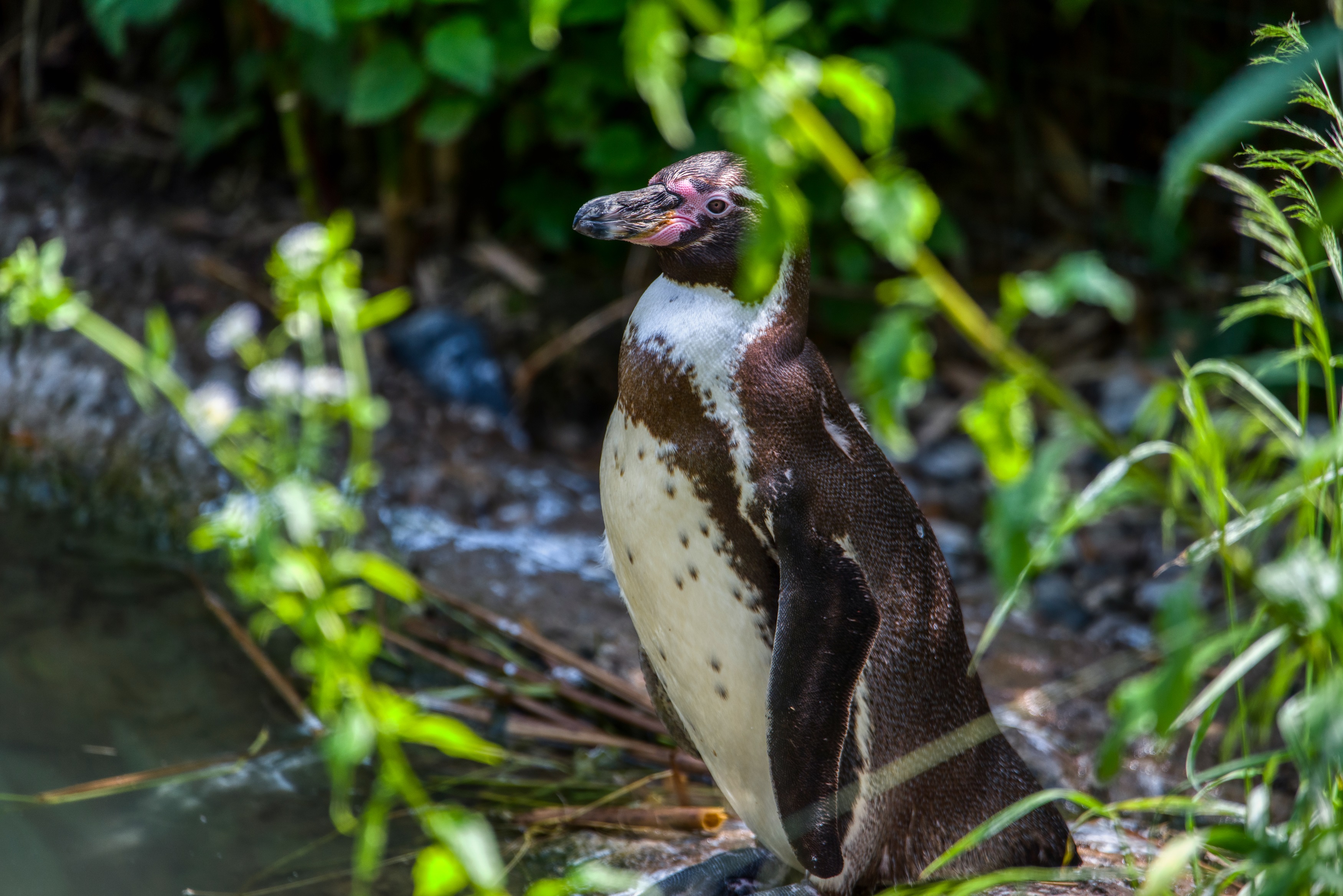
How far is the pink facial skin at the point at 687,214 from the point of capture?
1.63 metres

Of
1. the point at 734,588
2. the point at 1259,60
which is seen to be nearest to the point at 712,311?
the point at 734,588

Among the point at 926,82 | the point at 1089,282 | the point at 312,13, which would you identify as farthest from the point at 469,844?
the point at 926,82

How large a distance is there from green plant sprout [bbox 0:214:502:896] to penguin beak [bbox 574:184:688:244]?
27cm

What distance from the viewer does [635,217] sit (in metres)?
1.62

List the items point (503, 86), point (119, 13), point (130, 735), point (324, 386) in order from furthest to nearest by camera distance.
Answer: point (503, 86) < point (119, 13) < point (130, 735) < point (324, 386)

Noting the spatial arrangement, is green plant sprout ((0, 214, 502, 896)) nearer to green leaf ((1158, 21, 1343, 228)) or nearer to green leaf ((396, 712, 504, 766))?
green leaf ((396, 712, 504, 766))

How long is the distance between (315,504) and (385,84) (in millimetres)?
2319

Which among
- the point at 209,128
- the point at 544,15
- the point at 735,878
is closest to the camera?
the point at 544,15

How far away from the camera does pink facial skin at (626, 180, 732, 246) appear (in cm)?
163

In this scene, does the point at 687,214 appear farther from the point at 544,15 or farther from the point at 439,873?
the point at 439,873

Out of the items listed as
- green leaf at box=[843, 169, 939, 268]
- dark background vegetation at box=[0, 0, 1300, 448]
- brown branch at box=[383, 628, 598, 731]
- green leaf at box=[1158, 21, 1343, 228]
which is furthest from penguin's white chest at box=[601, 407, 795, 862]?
dark background vegetation at box=[0, 0, 1300, 448]

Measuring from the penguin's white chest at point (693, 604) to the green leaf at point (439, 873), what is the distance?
664mm

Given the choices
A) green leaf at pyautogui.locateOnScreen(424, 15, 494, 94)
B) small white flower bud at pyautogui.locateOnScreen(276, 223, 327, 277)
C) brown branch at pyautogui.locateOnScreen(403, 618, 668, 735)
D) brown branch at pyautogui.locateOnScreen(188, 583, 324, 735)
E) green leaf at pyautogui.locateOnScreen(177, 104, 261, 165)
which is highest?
small white flower bud at pyautogui.locateOnScreen(276, 223, 327, 277)

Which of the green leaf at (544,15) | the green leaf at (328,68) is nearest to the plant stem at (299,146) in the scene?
the green leaf at (328,68)
